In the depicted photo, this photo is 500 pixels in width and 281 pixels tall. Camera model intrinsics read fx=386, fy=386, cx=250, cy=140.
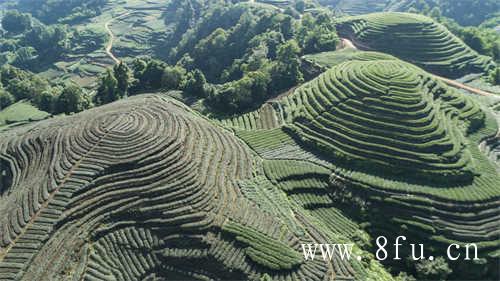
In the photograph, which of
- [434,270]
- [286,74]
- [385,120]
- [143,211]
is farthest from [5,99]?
[434,270]

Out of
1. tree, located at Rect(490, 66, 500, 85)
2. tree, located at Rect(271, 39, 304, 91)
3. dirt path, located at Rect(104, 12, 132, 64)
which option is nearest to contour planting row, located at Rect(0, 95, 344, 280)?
tree, located at Rect(271, 39, 304, 91)

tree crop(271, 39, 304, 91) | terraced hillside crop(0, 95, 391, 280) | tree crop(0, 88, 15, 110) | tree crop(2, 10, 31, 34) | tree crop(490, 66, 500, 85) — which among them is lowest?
tree crop(2, 10, 31, 34)

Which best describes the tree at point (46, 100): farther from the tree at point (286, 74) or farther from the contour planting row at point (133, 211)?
the tree at point (286, 74)

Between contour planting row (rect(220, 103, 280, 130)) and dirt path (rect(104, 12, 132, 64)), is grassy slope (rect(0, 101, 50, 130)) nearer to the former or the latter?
contour planting row (rect(220, 103, 280, 130))

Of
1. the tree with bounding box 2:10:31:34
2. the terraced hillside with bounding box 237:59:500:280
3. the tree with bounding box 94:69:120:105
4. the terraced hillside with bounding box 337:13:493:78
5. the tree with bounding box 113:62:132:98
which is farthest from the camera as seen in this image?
the tree with bounding box 2:10:31:34

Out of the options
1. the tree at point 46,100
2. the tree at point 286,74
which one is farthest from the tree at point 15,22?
the tree at point 286,74

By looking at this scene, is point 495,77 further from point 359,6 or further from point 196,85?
A: point 359,6
